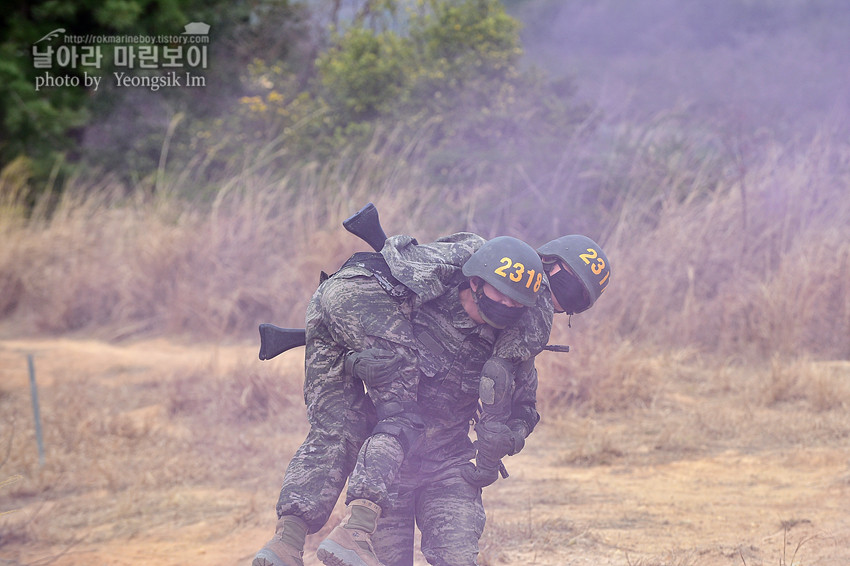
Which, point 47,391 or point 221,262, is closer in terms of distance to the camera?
point 47,391

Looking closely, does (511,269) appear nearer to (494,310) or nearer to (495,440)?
(494,310)

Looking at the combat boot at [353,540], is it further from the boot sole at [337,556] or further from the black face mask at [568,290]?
the black face mask at [568,290]

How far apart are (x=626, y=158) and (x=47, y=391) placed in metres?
6.43

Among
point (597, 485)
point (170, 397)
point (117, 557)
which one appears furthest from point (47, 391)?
point (597, 485)

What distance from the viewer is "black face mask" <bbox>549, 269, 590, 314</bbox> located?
3410 mm

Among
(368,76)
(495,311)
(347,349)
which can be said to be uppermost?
(368,76)

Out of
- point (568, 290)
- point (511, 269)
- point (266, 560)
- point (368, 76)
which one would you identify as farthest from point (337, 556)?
point (368, 76)

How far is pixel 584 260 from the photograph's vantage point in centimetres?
338

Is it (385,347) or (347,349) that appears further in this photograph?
(347,349)

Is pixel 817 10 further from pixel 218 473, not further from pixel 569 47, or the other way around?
Answer: pixel 218 473

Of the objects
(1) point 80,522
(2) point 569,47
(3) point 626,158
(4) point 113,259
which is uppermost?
(2) point 569,47

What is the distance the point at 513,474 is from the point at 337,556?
2.90 meters

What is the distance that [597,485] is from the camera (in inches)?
208

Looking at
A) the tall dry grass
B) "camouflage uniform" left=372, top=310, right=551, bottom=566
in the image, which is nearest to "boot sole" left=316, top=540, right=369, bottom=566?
"camouflage uniform" left=372, top=310, right=551, bottom=566
